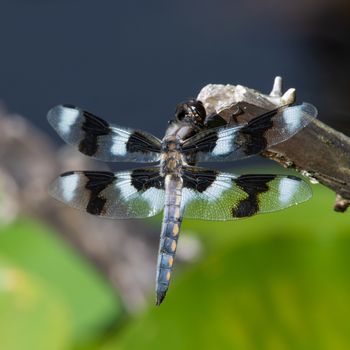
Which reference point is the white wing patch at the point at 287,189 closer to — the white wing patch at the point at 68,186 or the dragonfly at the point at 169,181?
the dragonfly at the point at 169,181

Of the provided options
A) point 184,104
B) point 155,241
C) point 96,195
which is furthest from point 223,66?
point 184,104

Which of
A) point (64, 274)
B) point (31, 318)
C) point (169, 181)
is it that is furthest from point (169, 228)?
point (64, 274)

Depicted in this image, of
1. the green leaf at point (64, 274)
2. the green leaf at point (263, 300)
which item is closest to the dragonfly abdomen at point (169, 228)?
the green leaf at point (263, 300)

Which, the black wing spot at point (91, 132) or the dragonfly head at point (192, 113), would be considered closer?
the dragonfly head at point (192, 113)

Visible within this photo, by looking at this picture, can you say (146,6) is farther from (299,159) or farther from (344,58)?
(299,159)

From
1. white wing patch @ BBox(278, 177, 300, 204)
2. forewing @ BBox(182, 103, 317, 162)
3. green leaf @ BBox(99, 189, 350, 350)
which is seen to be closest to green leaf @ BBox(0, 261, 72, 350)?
green leaf @ BBox(99, 189, 350, 350)

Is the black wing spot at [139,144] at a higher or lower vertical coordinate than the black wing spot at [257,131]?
lower
